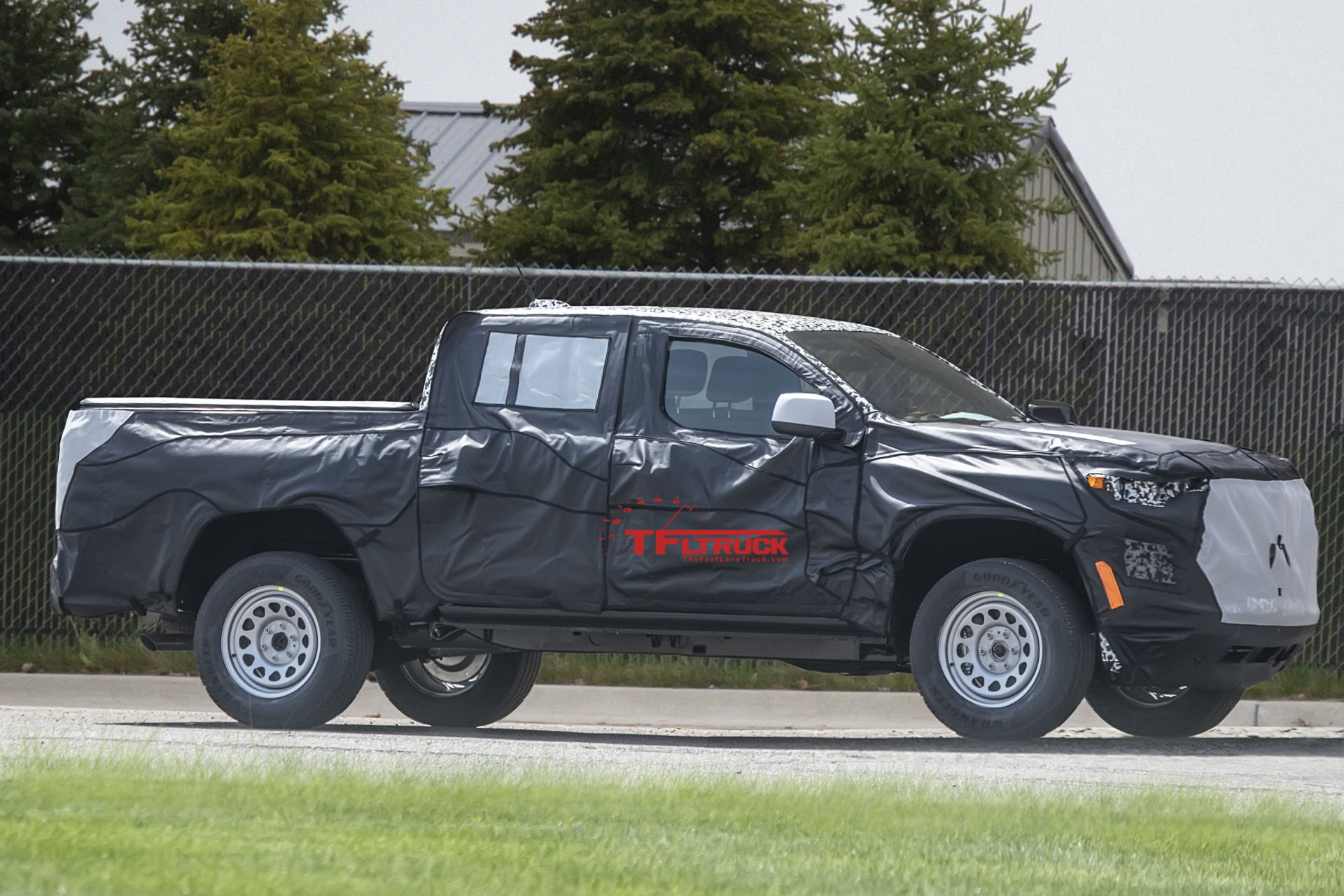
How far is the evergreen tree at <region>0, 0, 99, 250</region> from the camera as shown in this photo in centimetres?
3625

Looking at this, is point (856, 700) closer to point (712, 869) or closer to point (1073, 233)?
point (712, 869)

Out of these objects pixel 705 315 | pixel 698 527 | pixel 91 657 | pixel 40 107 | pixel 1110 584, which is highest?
pixel 40 107

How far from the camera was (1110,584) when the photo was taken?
302 inches

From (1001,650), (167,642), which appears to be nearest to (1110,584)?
(1001,650)

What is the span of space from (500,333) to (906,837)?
421 cm

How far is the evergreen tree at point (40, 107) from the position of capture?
36250 millimetres

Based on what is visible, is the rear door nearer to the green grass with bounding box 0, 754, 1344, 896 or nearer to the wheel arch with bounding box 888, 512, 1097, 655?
the wheel arch with bounding box 888, 512, 1097, 655

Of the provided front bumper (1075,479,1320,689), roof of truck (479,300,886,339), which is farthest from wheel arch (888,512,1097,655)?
roof of truck (479,300,886,339)

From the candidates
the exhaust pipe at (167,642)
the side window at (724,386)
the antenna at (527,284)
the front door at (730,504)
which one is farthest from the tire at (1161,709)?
the antenna at (527,284)

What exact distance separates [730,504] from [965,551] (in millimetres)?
1114

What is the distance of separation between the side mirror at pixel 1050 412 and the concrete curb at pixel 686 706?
195cm

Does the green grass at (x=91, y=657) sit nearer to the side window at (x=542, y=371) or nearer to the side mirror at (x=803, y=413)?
the side window at (x=542, y=371)

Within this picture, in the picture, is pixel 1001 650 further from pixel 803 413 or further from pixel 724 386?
pixel 724 386

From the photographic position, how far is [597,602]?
8.36 meters
